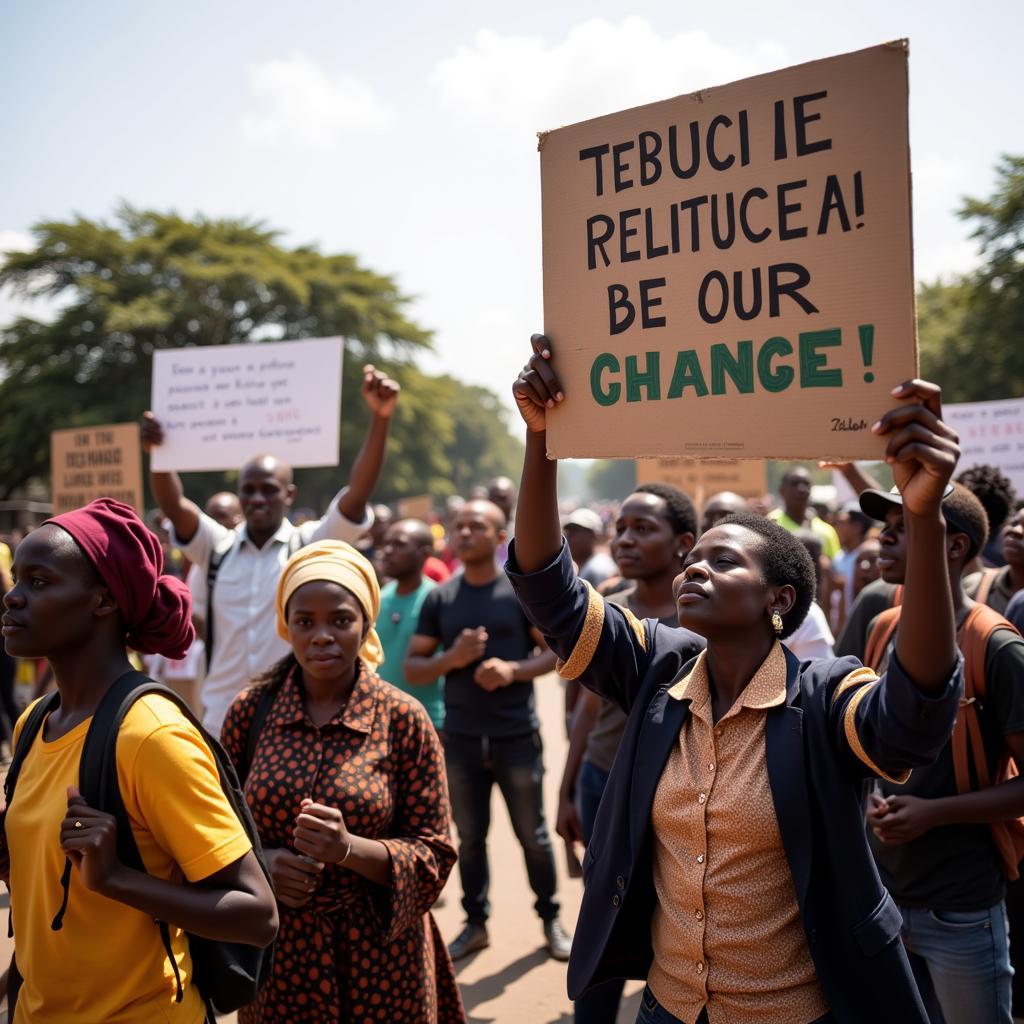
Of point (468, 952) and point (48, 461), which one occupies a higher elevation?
point (48, 461)

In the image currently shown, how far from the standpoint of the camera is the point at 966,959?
8.83 ft

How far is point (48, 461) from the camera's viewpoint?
93.7 ft

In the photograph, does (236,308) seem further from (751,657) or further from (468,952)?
(751,657)

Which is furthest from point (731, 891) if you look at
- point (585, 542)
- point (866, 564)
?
point (585, 542)

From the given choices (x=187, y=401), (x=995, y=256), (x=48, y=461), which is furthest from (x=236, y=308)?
(x=187, y=401)

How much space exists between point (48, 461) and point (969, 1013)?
2995 cm

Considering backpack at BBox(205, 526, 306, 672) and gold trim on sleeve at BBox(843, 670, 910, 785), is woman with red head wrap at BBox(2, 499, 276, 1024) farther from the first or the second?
backpack at BBox(205, 526, 306, 672)

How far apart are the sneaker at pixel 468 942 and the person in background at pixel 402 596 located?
1188 mm

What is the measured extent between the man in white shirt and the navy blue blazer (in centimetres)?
223

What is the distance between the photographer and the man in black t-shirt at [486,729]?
4.86 metres

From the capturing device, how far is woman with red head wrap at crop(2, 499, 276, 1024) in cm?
198

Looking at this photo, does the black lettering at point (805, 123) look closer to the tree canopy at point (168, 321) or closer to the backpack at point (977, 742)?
the backpack at point (977, 742)

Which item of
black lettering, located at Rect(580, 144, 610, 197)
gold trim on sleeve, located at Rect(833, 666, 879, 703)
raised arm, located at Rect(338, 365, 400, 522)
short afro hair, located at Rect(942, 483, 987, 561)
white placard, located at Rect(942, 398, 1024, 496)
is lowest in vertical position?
gold trim on sleeve, located at Rect(833, 666, 879, 703)

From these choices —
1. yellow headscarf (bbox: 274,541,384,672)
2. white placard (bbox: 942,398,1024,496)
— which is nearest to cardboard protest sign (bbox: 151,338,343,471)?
yellow headscarf (bbox: 274,541,384,672)
